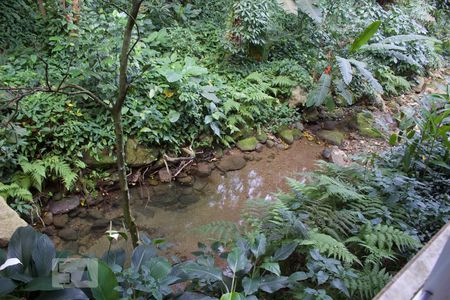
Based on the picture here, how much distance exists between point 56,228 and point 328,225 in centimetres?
295

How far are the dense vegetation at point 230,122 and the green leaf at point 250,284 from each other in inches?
0.5

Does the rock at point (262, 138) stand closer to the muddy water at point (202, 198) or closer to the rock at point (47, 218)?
the muddy water at point (202, 198)

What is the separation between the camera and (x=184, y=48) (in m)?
6.02

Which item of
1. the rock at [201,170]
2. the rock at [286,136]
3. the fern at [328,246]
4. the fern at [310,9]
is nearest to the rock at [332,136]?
the rock at [286,136]

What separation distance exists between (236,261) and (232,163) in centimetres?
302

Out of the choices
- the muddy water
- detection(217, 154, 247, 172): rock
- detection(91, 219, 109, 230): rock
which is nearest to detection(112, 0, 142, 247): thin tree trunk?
the muddy water

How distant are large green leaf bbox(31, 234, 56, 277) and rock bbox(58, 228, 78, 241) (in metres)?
1.96

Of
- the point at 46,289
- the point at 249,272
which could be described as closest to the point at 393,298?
the point at 249,272

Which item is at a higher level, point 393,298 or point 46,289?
point 393,298

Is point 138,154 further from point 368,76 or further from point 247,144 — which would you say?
point 368,76

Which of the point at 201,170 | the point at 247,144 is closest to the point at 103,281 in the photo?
the point at 201,170

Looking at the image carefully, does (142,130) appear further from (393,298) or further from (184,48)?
(393,298)

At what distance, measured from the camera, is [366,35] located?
5566mm

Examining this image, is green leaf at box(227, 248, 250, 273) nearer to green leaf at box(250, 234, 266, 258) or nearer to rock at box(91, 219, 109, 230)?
green leaf at box(250, 234, 266, 258)
